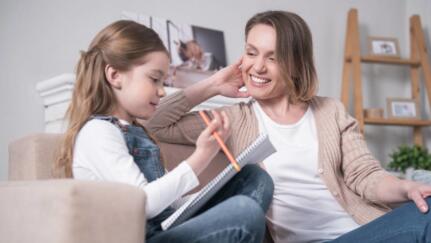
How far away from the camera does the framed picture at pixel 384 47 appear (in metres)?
3.36

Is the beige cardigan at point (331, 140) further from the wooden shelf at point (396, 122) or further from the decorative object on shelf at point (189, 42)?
the wooden shelf at point (396, 122)

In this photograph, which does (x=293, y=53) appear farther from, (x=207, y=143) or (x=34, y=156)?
(x=34, y=156)

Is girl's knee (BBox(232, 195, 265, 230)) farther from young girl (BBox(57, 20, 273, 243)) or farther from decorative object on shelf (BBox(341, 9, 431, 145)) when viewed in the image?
decorative object on shelf (BBox(341, 9, 431, 145))

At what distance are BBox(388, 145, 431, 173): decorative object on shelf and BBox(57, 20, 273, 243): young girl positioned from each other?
7.38 ft

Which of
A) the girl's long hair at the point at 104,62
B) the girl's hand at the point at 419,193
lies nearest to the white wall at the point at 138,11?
the girl's long hair at the point at 104,62

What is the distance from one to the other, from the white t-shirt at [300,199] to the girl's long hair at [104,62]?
444 mm

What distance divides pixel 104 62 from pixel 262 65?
0.45 m

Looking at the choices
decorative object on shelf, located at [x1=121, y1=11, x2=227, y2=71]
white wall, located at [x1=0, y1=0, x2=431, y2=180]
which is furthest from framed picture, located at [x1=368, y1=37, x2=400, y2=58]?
decorative object on shelf, located at [x1=121, y1=11, x2=227, y2=71]

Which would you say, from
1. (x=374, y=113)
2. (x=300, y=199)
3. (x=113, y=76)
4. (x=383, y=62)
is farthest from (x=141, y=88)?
(x=383, y=62)

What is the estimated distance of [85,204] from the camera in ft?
2.43

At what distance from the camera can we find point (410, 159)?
3.17 metres

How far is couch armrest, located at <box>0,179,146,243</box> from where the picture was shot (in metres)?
0.73

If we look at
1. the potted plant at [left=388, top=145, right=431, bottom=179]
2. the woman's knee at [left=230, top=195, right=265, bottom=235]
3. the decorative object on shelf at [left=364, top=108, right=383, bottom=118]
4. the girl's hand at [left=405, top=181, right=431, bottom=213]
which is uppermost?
the woman's knee at [left=230, top=195, right=265, bottom=235]

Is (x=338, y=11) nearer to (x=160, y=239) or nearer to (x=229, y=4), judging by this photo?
(x=229, y=4)
